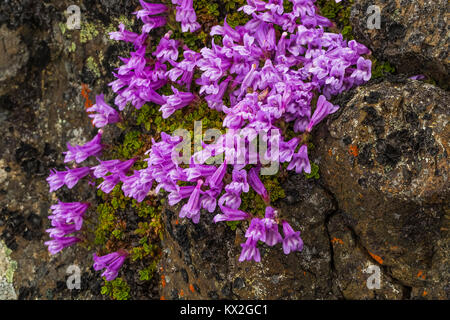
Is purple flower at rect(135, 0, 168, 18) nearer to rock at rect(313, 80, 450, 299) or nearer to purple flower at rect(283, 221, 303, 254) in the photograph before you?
rock at rect(313, 80, 450, 299)

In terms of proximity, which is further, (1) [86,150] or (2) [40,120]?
(2) [40,120]

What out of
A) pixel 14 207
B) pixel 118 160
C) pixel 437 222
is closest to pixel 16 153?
pixel 14 207

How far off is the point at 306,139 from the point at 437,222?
1.35 meters

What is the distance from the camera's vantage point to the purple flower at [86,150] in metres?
5.42

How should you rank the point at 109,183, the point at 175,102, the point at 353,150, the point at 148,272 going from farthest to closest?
the point at 148,272 < the point at 109,183 < the point at 175,102 < the point at 353,150

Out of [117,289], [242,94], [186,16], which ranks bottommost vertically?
[117,289]

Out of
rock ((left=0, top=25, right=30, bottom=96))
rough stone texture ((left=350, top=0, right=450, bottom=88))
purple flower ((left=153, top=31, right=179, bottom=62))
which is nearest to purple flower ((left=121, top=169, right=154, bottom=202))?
purple flower ((left=153, top=31, right=179, bottom=62))

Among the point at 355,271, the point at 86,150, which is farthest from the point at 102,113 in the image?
the point at 355,271

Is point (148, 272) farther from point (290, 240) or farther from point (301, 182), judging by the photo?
point (301, 182)

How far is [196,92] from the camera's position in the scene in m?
5.22

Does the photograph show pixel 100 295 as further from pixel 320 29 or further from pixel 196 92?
pixel 320 29

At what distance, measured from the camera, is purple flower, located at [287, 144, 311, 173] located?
4.40 meters

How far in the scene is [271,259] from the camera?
15.3ft

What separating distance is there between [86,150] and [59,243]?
1.12 meters
